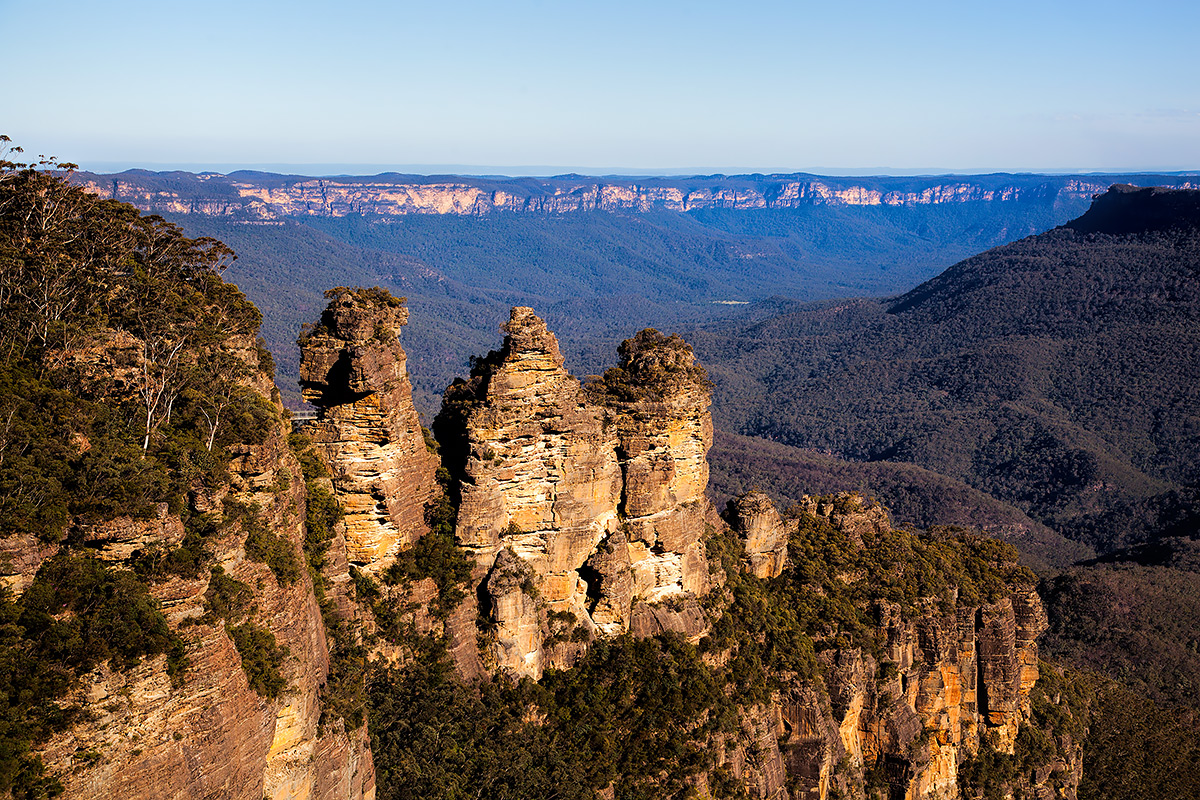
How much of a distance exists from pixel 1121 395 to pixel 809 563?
474 feet

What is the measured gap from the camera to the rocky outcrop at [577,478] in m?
32.0

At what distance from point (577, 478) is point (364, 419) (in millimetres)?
8210

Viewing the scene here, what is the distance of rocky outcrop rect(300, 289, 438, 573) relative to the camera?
95.7 feet

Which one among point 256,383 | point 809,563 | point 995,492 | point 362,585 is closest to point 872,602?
point 809,563

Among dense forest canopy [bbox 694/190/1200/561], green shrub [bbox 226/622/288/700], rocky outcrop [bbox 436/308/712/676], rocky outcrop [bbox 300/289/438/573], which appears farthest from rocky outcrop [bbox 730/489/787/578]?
dense forest canopy [bbox 694/190/1200/561]

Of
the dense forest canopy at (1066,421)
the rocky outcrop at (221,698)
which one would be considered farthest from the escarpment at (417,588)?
the dense forest canopy at (1066,421)

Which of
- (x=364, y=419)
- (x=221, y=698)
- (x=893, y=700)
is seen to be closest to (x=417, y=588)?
(x=364, y=419)

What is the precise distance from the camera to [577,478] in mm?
33531

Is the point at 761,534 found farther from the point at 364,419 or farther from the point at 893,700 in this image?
the point at 364,419

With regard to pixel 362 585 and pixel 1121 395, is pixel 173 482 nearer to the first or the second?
pixel 362 585

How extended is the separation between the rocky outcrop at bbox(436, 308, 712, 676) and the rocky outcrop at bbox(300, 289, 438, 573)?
95.5 inches

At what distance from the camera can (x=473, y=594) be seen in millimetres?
31797

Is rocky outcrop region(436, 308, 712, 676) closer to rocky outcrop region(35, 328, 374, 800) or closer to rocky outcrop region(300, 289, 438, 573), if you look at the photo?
rocky outcrop region(300, 289, 438, 573)

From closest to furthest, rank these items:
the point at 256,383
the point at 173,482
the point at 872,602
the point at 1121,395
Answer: the point at 173,482
the point at 256,383
the point at 872,602
the point at 1121,395
